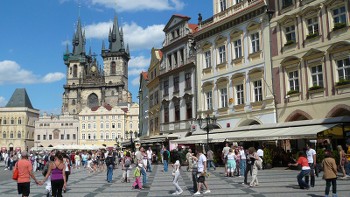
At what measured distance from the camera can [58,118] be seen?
405 feet

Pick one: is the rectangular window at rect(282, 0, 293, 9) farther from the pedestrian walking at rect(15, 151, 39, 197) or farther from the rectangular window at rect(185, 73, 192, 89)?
the pedestrian walking at rect(15, 151, 39, 197)

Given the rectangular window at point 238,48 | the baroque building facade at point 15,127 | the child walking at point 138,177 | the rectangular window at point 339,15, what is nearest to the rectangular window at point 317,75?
the rectangular window at point 339,15

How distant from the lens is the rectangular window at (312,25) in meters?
27.0

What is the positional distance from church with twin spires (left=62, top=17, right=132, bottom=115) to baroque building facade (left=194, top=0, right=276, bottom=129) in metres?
108

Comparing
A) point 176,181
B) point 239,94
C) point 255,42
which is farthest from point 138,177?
point 255,42

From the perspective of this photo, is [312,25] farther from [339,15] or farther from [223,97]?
[223,97]

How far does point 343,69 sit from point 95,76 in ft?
439

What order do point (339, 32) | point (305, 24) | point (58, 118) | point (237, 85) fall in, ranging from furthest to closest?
point (58, 118) → point (237, 85) → point (305, 24) → point (339, 32)

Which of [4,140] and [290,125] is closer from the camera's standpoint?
[290,125]

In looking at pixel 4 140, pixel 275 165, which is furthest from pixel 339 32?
pixel 4 140

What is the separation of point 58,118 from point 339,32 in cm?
10846

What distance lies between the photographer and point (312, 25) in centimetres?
2727

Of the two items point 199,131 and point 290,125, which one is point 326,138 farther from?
point 199,131

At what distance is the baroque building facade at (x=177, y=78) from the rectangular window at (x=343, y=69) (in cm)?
1621
